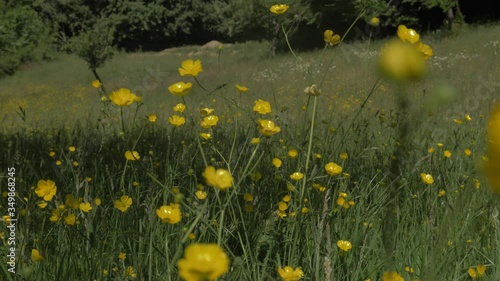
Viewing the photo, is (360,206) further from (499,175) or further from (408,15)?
(408,15)

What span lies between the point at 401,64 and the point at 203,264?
28cm

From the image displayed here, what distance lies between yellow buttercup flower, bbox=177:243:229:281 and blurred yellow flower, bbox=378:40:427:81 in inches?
9.6

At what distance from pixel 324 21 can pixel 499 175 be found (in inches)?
888

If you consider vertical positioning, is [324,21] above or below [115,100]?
below

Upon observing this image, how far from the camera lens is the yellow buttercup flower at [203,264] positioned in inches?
17.1

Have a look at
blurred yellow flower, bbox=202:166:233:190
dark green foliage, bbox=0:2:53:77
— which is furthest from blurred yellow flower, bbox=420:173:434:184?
dark green foliage, bbox=0:2:53:77

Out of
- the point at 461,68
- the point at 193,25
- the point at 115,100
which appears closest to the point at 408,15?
the point at 461,68

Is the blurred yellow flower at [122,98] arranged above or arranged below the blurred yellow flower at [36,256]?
above

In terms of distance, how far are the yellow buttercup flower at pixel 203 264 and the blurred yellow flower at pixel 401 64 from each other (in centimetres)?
24

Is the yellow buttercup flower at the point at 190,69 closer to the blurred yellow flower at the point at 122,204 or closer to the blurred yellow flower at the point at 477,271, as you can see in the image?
the blurred yellow flower at the point at 122,204

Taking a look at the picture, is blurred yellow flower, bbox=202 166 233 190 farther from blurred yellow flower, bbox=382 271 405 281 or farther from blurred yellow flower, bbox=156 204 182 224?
blurred yellow flower, bbox=382 271 405 281

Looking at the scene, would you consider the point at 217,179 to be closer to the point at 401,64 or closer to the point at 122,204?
the point at 401,64

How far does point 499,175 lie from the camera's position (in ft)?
1.21

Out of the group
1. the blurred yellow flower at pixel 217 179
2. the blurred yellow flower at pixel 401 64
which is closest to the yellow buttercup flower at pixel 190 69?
the blurred yellow flower at pixel 217 179
